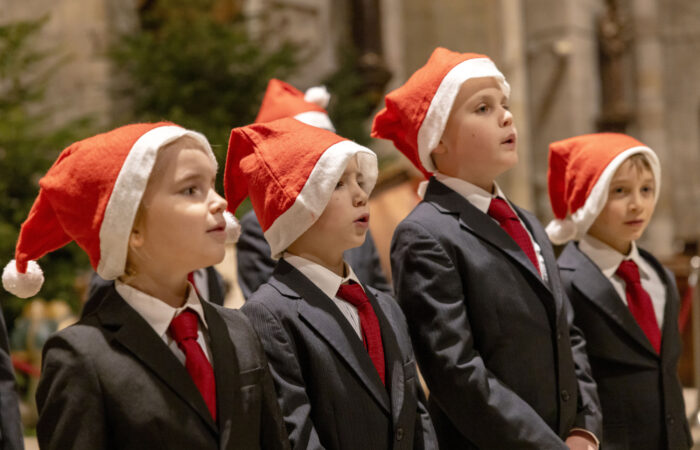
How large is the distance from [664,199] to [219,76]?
7.89m

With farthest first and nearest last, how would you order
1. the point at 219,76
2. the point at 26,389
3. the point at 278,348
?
the point at 219,76 < the point at 26,389 < the point at 278,348

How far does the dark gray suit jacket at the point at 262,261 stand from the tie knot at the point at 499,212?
32.6 inches

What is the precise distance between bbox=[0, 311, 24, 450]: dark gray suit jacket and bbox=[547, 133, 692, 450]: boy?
1.78m

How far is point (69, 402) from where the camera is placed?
1471 millimetres

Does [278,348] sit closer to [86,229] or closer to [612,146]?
[86,229]

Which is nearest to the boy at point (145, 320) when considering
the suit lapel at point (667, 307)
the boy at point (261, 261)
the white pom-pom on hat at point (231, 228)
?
the white pom-pom on hat at point (231, 228)

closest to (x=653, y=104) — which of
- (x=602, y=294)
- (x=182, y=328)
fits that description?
(x=602, y=294)

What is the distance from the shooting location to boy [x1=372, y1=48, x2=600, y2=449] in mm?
2021

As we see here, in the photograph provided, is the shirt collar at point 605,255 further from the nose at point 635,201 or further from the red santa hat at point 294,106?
the red santa hat at point 294,106

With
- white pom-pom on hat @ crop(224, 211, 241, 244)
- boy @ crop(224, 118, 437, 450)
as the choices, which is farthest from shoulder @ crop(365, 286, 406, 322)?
white pom-pom on hat @ crop(224, 211, 241, 244)

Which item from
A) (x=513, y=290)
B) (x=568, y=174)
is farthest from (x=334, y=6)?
(x=513, y=290)

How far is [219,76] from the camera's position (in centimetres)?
704

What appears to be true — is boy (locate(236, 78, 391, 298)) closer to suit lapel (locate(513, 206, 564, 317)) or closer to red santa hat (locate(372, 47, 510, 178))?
red santa hat (locate(372, 47, 510, 178))

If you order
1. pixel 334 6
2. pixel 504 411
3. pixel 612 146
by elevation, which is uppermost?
pixel 334 6
